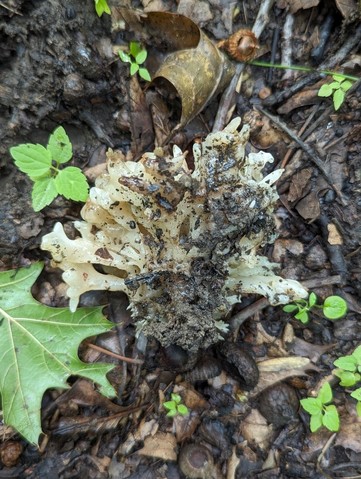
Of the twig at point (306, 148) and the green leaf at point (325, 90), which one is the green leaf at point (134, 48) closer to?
the twig at point (306, 148)

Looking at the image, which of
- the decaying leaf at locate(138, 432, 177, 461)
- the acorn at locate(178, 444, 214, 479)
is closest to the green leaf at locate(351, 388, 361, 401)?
the acorn at locate(178, 444, 214, 479)

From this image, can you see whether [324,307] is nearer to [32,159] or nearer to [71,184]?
[71,184]

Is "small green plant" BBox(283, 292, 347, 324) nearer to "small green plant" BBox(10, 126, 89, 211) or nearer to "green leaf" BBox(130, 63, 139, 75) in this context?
"small green plant" BBox(10, 126, 89, 211)

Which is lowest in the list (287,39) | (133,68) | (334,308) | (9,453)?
(9,453)

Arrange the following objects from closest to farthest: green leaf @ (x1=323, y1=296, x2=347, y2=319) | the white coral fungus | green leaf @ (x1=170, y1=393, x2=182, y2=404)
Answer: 1. the white coral fungus
2. green leaf @ (x1=323, y1=296, x2=347, y2=319)
3. green leaf @ (x1=170, y1=393, x2=182, y2=404)

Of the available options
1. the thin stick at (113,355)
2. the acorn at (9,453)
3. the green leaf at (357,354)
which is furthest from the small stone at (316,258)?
the acorn at (9,453)

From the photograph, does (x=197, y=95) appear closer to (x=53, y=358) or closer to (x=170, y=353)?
(x=170, y=353)

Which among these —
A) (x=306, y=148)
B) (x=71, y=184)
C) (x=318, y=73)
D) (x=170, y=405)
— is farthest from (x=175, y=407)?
(x=318, y=73)
